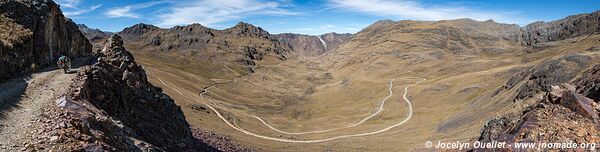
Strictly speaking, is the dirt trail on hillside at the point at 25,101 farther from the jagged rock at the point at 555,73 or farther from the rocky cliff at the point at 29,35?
the jagged rock at the point at 555,73

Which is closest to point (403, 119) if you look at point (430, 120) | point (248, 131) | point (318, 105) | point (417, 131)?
point (430, 120)

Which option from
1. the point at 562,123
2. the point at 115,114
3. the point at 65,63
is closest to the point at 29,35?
the point at 65,63

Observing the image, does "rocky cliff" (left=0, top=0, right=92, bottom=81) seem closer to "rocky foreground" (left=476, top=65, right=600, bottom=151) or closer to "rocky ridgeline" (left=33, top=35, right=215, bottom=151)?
"rocky ridgeline" (left=33, top=35, right=215, bottom=151)

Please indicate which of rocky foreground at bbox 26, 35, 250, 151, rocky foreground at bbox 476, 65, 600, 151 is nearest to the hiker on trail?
rocky foreground at bbox 26, 35, 250, 151

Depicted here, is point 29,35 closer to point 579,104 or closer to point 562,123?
point 562,123

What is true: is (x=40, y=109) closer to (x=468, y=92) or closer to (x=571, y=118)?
(x=571, y=118)

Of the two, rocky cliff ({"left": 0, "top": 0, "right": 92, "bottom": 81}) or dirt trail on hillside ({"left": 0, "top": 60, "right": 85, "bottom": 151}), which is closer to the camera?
dirt trail on hillside ({"left": 0, "top": 60, "right": 85, "bottom": 151})
